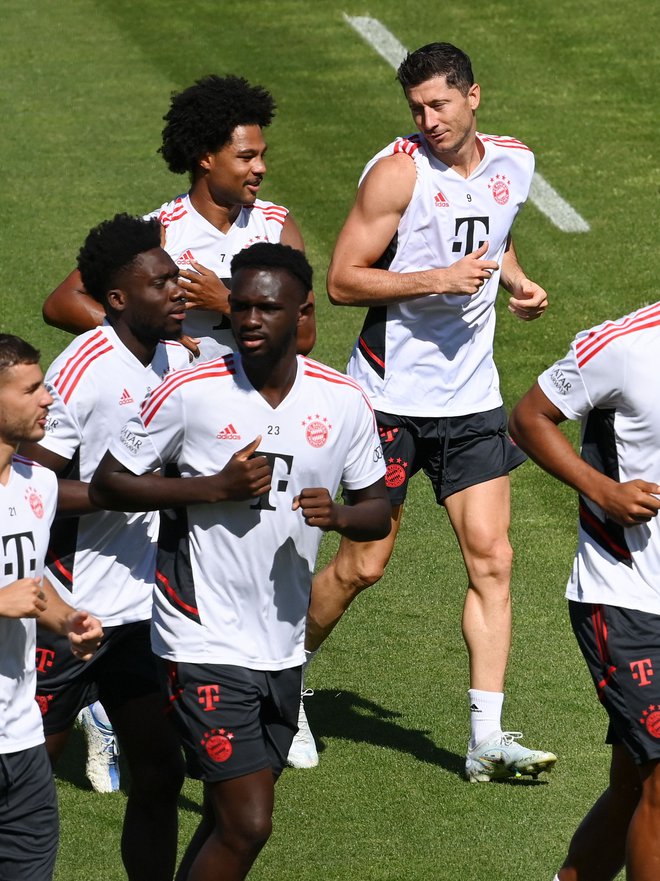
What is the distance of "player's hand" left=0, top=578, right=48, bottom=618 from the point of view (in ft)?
15.8

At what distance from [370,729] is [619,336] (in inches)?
115

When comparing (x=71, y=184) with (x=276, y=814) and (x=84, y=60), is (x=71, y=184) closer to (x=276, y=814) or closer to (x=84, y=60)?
(x=84, y=60)

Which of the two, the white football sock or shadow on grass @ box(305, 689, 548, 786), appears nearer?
the white football sock

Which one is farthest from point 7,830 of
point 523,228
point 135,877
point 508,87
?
point 508,87

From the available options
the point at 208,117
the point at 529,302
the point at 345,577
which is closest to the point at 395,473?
the point at 345,577

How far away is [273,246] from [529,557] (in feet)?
14.4

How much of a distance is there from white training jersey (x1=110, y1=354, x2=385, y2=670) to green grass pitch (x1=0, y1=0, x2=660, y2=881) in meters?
1.49

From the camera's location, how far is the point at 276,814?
6.80 metres

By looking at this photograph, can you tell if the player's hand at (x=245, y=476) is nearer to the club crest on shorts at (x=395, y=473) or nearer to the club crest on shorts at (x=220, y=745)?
the club crest on shorts at (x=220, y=745)

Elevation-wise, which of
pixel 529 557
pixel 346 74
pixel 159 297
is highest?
pixel 159 297

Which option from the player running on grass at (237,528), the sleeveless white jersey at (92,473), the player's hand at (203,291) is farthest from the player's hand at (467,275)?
the player running on grass at (237,528)

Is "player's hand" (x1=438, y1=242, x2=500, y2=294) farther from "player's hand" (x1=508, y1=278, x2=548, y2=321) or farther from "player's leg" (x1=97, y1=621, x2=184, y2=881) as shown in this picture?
"player's leg" (x1=97, y1=621, x2=184, y2=881)

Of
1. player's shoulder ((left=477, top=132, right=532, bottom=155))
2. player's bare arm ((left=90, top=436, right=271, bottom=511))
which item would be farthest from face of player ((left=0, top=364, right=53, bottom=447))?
player's shoulder ((left=477, top=132, right=532, bottom=155))

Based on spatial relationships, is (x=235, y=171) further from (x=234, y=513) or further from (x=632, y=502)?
(x=632, y=502)
